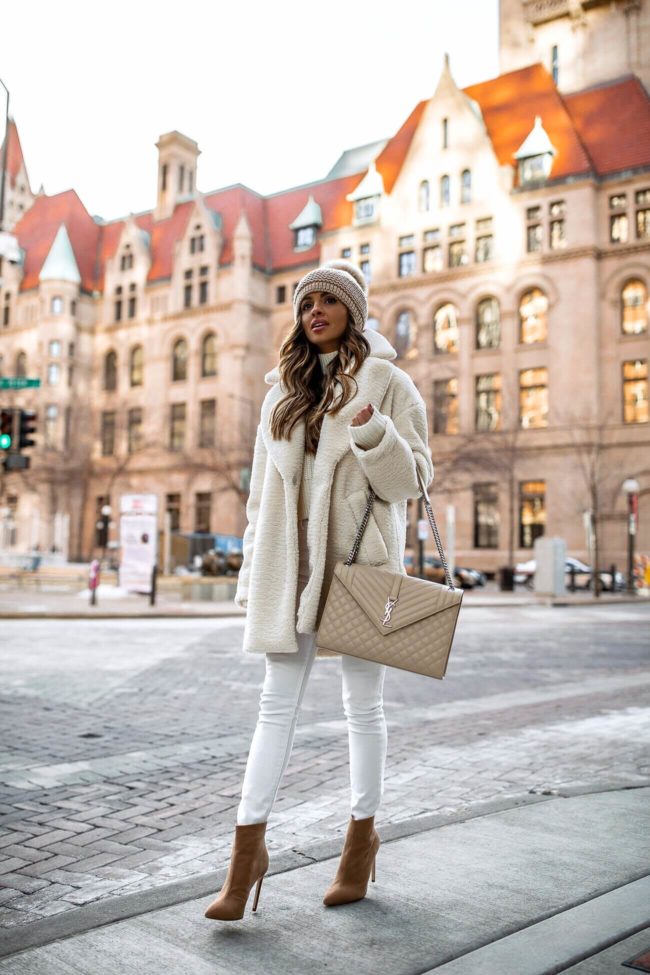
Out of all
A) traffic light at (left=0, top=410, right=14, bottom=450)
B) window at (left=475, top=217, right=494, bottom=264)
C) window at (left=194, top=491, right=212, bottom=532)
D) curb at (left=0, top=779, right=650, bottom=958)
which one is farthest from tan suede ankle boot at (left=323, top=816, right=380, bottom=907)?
window at (left=194, top=491, right=212, bottom=532)

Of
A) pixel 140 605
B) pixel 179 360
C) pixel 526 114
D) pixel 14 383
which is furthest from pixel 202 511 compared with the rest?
pixel 14 383

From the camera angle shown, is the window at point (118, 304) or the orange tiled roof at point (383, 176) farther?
the window at point (118, 304)

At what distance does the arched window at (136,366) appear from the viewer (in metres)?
59.9

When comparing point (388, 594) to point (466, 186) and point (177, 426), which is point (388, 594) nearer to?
point (466, 186)

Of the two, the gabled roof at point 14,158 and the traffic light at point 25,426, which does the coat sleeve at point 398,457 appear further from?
the gabled roof at point 14,158

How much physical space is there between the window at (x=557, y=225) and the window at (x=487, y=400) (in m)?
7.09

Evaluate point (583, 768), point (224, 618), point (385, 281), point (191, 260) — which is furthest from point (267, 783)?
point (191, 260)

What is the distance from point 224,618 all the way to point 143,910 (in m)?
17.6

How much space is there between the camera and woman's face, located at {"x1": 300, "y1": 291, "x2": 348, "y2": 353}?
3090 mm

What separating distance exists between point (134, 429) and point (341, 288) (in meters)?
57.6

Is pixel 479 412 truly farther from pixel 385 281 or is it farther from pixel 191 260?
pixel 191 260

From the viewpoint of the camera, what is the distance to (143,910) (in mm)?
2729

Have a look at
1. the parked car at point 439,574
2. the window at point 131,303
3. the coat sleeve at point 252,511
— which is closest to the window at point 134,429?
the window at point 131,303

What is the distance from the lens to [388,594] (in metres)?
2.85
